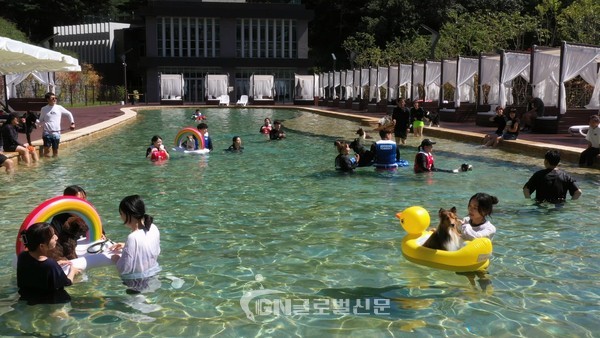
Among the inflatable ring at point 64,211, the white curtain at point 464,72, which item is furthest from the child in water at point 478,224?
the white curtain at point 464,72

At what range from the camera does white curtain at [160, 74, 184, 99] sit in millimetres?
54906

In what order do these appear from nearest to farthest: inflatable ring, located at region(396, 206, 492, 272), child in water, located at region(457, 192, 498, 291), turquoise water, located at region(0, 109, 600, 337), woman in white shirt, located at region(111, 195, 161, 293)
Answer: turquoise water, located at region(0, 109, 600, 337), woman in white shirt, located at region(111, 195, 161, 293), inflatable ring, located at region(396, 206, 492, 272), child in water, located at region(457, 192, 498, 291)

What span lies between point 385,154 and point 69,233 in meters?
8.24

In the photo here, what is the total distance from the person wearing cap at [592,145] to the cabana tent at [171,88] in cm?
4549

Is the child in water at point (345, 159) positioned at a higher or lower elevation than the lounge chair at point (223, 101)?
lower

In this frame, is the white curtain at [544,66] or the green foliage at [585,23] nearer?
the white curtain at [544,66]

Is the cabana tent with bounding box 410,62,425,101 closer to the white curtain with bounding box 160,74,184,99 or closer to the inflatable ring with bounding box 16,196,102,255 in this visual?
the inflatable ring with bounding box 16,196,102,255

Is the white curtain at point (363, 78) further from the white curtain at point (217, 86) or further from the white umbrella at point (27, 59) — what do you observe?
the white umbrella at point (27, 59)

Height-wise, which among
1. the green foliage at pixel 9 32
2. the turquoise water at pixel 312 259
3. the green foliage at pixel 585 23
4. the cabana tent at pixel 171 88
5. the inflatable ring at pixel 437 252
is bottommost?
the turquoise water at pixel 312 259

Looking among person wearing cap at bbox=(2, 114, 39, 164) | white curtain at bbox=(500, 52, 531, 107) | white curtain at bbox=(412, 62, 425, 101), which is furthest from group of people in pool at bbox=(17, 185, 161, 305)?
white curtain at bbox=(412, 62, 425, 101)

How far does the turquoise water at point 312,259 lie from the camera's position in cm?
501

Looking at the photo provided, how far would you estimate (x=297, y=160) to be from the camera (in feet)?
51.0

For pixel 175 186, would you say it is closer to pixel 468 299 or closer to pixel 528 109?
pixel 468 299

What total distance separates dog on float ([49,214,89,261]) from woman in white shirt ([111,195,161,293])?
40 centimetres
